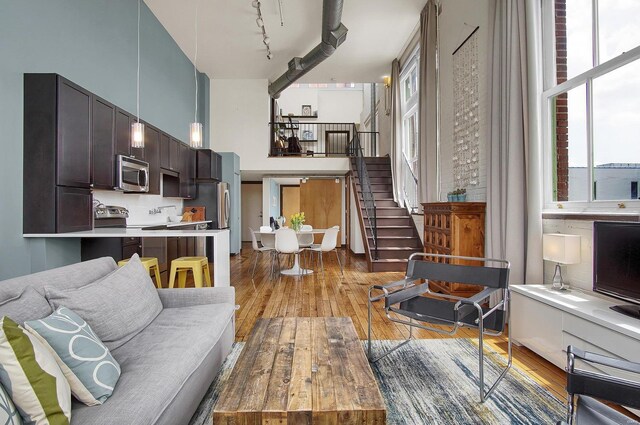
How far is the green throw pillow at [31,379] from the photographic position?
1021 millimetres

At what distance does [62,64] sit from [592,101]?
4976 mm

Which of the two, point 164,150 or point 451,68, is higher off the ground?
point 451,68

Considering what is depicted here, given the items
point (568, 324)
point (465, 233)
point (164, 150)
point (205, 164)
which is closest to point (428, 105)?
point (465, 233)

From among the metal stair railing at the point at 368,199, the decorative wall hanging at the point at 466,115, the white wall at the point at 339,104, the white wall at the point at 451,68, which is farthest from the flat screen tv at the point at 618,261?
the white wall at the point at 339,104

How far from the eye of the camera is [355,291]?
472cm

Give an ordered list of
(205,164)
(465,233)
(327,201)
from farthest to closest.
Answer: (327,201), (205,164), (465,233)

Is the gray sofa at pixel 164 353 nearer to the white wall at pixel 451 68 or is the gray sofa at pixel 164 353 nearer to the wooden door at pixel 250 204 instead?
the white wall at pixel 451 68

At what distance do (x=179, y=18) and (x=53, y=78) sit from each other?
12.0 feet

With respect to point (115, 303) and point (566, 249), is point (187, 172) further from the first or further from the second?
point (566, 249)

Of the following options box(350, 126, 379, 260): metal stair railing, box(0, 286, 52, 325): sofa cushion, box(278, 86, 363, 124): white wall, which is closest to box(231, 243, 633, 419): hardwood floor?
box(350, 126, 379, 260): metal stair railing

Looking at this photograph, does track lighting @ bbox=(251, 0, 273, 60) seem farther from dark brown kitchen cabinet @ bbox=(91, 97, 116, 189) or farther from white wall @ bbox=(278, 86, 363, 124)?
Answer: white wall @ bbox=(278, 86, 363, 124)

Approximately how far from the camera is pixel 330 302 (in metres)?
4.15

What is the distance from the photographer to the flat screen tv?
2010mm

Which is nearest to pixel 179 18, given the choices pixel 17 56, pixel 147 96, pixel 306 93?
pixel 147 96
